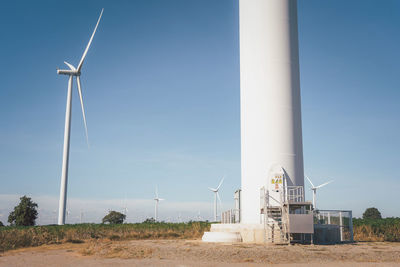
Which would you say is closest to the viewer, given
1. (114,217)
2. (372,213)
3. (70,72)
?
(70,72)

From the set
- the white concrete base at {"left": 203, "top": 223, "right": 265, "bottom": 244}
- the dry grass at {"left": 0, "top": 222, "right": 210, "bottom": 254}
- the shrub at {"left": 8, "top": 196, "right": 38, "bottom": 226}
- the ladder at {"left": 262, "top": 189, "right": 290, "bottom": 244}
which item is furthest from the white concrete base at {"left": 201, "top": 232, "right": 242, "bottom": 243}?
the shrub at {"left": 8, "top": 196, "right": 38, "bottom": 226}

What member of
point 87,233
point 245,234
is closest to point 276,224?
point 245,234

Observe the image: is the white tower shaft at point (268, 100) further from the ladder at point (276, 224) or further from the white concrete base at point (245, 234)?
the white concrete base at point (245, 234)

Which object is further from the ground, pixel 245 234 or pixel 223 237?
pixel 245 234

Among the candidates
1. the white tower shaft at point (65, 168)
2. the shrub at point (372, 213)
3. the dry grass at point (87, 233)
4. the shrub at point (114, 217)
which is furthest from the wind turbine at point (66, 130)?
the shrub at point (372, 213)

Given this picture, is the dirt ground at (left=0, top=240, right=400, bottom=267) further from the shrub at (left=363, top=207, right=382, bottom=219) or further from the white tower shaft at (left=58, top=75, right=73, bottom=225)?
the shrub at (left=363, top=207, right=382, bottom=219)

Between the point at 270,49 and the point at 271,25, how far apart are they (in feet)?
6.24

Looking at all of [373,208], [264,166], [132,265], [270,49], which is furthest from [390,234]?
[373,208]

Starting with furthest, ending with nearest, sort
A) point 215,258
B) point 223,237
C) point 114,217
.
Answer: point 114,217 < point 223,237 < point 215,258

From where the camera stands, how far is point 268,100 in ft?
96.1

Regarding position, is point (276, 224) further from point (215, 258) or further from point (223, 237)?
point (215, 258)

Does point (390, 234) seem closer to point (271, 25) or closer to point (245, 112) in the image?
point (245, 112)

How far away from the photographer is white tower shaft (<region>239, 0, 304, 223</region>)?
94.5 feet

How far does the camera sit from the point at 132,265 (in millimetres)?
16297
